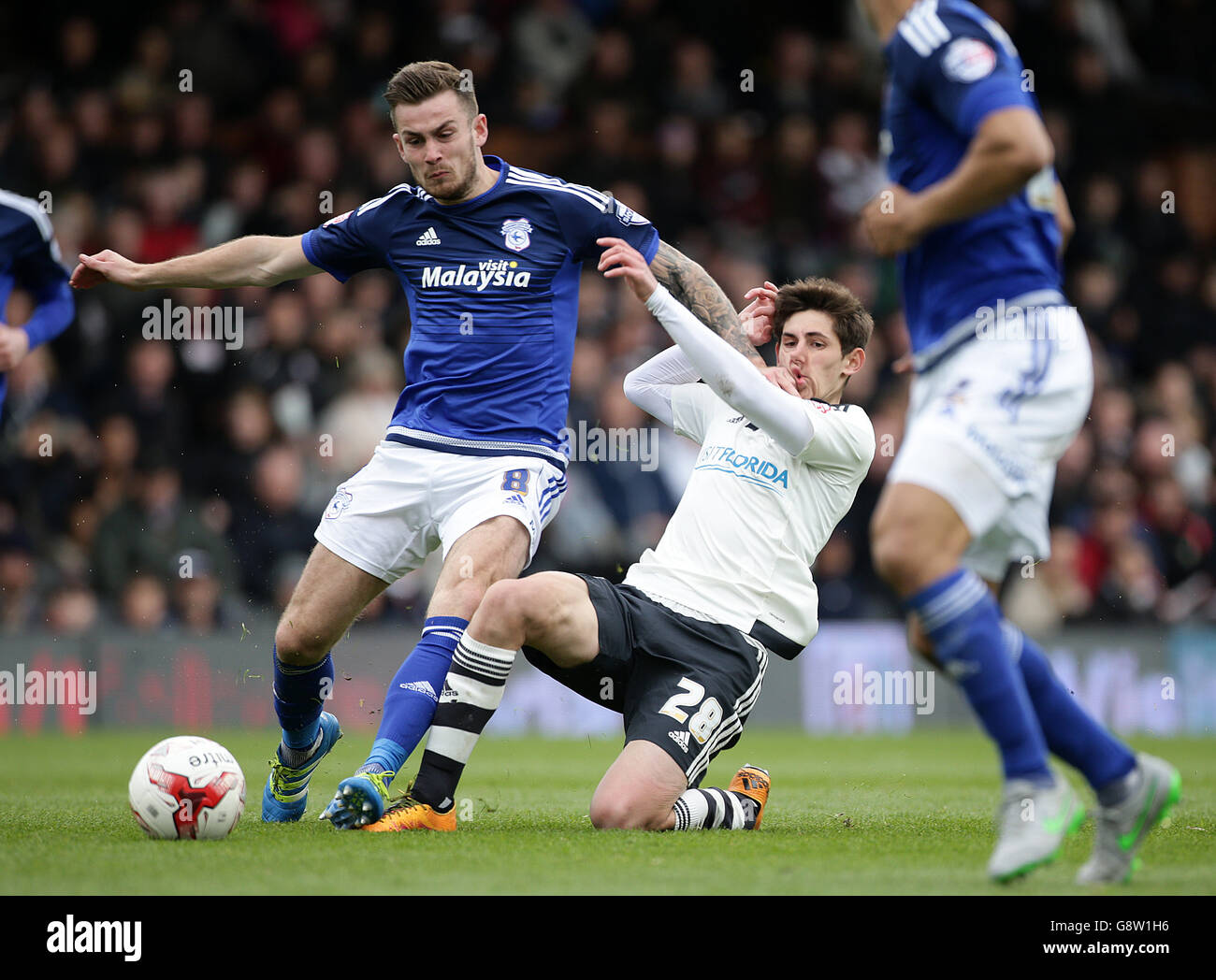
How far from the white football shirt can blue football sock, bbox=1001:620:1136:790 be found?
156cm

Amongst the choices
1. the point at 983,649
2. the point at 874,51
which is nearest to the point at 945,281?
the point at 983,649

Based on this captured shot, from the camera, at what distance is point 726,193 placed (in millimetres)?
15336

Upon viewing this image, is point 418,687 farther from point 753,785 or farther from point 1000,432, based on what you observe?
point 1000,432

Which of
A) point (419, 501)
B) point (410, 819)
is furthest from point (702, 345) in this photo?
point (410, 819)

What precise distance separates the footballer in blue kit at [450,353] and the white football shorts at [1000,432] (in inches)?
72.1

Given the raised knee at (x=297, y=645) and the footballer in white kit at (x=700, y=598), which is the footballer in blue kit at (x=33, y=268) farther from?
the footballer in white kit at (x=700, y=598)

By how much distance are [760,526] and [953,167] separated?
194 cm

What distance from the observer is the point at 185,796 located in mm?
5223

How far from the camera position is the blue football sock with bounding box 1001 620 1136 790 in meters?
4.36

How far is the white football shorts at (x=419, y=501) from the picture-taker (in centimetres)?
598

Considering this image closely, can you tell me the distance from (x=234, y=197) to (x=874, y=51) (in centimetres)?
749

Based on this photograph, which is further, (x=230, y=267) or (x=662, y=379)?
(x=662, y=379)

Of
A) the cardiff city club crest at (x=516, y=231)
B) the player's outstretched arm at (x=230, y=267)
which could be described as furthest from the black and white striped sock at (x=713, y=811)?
the player's outstretched arm at (x=230, y=267)
